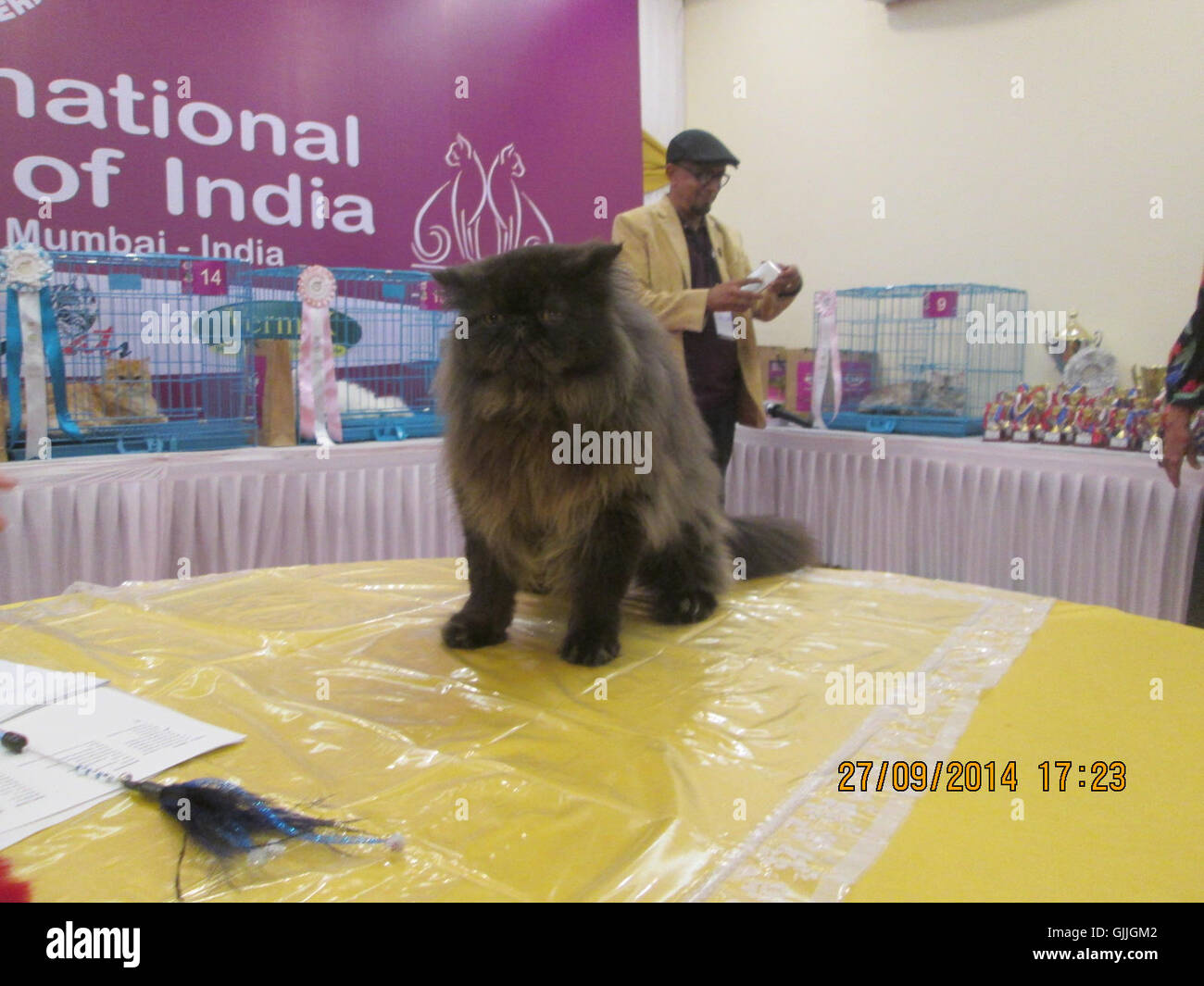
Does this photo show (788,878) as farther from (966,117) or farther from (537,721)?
(966,117)

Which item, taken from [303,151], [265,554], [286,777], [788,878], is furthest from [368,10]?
[788,878]

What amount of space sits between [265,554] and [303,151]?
75.7 inches

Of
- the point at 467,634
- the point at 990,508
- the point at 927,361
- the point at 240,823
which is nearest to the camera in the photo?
the point at 240,823

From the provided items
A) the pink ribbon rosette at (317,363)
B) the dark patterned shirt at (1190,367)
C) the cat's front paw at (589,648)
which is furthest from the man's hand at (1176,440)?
the pink ribbon rosette at (317,363)

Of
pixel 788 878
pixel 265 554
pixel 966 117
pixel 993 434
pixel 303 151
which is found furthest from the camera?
pixel 966 117

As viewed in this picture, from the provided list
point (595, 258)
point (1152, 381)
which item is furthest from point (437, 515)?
point (1152, 381)

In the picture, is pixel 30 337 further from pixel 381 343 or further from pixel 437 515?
pixel 437 515

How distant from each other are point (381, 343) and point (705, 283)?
1.46m

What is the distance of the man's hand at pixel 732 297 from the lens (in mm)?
2820

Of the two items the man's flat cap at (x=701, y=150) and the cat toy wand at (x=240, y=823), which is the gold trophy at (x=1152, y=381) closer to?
the man's flat cap at (x=701, y=150)

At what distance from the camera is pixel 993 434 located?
355 centimetres

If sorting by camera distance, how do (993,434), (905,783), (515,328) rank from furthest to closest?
1. (993,434)
2. (515,328)
3. (905,783)

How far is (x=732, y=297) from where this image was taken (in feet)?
9.29

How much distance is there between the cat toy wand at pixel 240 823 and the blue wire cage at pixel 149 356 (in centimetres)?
224
